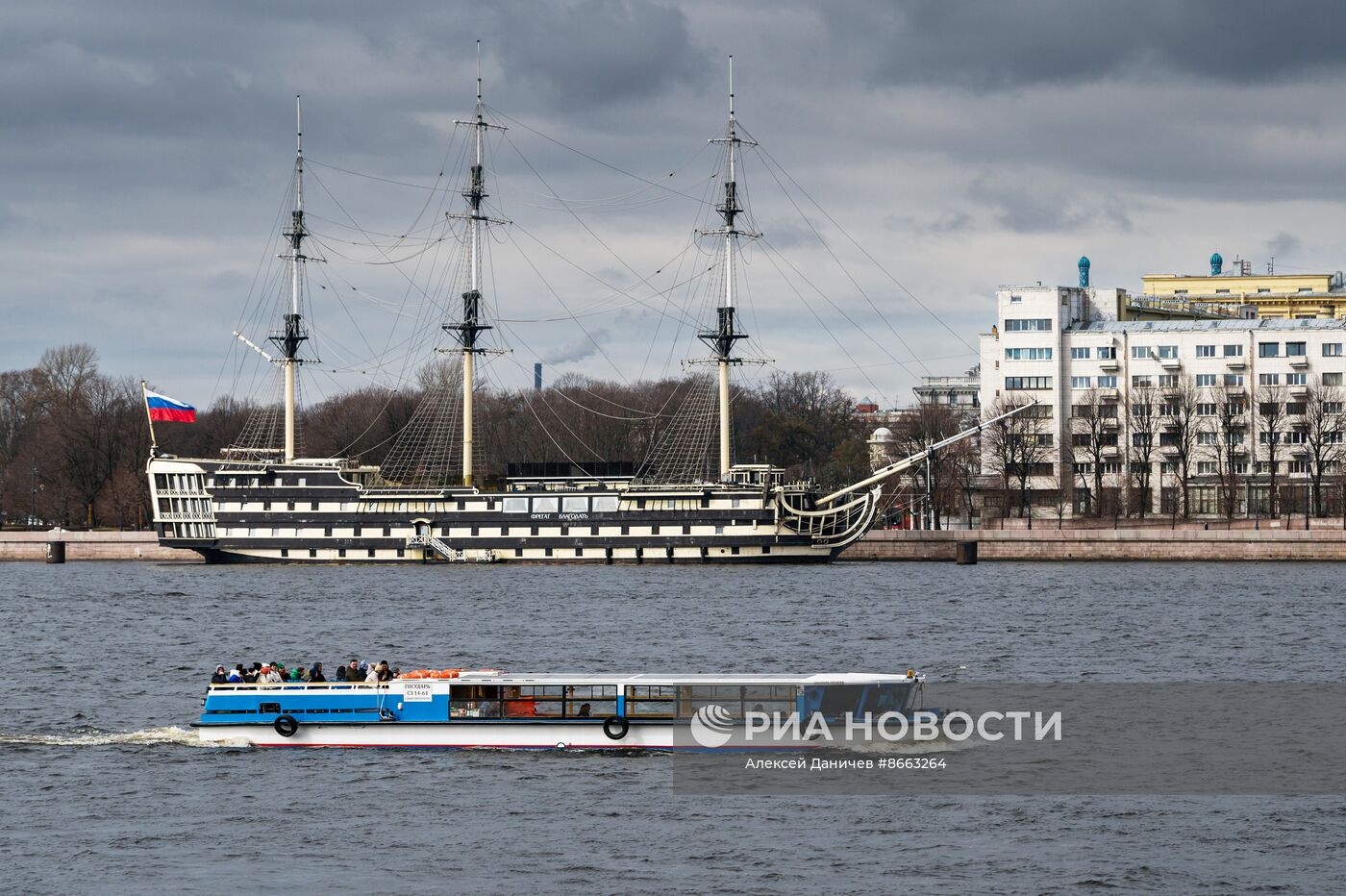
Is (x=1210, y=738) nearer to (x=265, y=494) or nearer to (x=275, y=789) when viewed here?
(x=275, y=789)

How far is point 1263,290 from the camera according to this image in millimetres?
178750

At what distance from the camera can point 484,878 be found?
103 ft

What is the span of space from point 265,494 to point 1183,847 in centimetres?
10177

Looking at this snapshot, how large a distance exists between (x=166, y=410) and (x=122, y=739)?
80.6 m

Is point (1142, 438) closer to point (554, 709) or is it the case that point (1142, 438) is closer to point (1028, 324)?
point (1028, 324)

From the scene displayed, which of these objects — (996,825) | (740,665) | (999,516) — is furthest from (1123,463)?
(996,825)

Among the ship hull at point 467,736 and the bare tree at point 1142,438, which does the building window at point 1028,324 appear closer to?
the bare tree at point 1142,438

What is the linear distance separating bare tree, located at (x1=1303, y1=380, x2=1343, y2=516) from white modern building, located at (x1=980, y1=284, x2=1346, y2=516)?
0.57 ft

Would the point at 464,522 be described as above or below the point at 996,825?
above

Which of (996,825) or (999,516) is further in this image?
(999,516)

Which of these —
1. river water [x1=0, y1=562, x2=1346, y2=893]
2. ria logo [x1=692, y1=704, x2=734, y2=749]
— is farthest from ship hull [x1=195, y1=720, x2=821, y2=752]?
river water [x1=0, y1=562, x2=1346, y2=893]

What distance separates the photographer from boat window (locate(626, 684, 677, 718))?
138ft

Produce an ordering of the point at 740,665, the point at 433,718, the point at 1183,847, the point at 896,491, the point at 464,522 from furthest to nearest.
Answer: the point at 896,491, the point at 464,522, the point at 740,665, the point at 433,718, the point at 1183,847

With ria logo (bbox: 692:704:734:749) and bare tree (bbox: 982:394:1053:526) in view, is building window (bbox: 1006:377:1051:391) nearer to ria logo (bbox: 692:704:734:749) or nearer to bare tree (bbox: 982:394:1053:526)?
bare tree (bbox: 982:394:1053:526)
